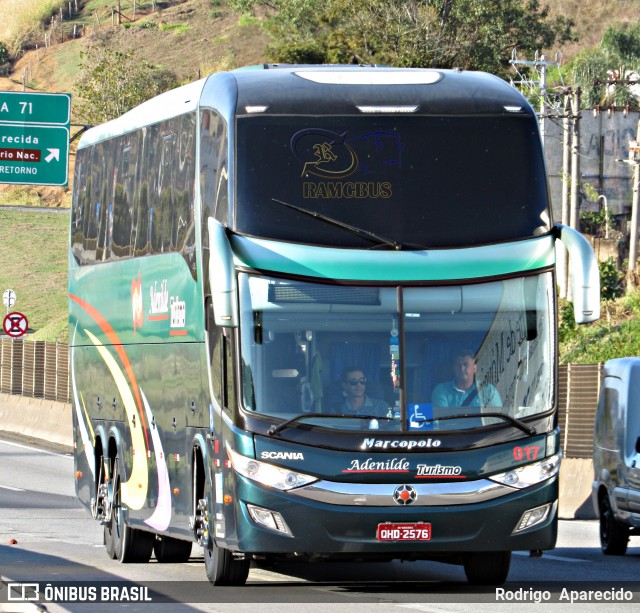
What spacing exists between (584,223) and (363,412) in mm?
61952

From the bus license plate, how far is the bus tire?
5.24ft

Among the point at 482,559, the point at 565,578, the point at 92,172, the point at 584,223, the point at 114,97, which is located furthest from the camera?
the point at 114,97

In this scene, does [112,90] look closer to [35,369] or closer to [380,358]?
[35,369]

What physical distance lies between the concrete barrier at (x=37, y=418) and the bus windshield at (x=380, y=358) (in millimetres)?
26416

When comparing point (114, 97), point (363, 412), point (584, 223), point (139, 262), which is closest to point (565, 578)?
point (363, 412)

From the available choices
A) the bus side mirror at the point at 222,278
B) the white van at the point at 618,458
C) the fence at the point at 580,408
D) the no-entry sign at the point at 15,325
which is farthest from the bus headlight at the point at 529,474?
the no-entry sign at the point at 15,325

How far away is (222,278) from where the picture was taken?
39.4 ft

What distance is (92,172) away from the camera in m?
18.4

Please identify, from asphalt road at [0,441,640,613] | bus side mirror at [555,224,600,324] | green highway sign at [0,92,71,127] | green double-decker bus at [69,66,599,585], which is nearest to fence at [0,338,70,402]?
green highway sign at [0,92,71,127]

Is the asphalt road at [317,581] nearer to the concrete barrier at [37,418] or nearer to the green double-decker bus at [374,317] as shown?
the green double-decker bus at [374,317]

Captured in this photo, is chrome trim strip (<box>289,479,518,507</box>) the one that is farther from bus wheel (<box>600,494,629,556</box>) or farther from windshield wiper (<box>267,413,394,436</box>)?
bus wheel (<box>600,494,629,556</box>)

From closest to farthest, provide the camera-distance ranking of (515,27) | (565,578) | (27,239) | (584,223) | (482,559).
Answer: (482,559)
(565,578)
(584,223)
(515,27)
(27,239)

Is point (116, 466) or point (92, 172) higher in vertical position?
point (92, 172)

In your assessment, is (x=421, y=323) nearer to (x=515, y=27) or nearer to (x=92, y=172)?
(x=92, y=172)
